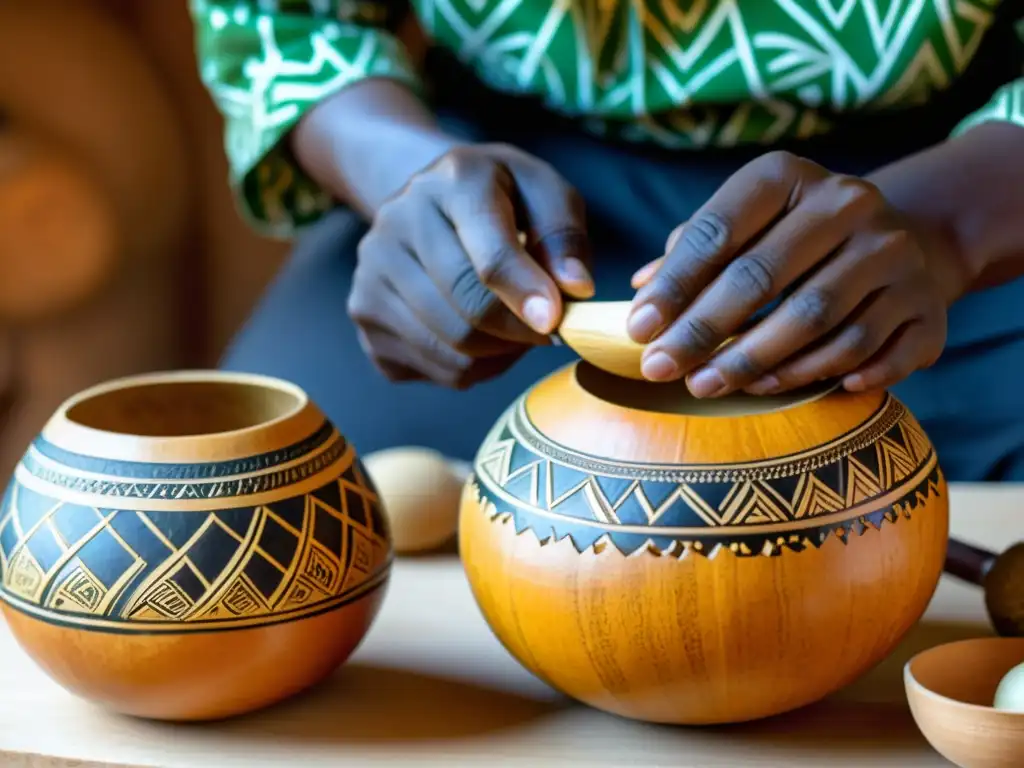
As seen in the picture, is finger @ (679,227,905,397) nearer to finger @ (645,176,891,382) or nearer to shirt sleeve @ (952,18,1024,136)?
finger @ (645,176,891,382)

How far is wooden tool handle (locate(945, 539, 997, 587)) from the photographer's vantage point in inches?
28.1

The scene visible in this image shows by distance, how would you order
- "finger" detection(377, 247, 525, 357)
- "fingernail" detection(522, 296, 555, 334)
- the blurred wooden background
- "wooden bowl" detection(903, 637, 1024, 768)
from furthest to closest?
the blurred wooden background
"finger" detection(377, 247, 525, 357)
"fingernail" detection(522, 296, 555, 334)
"wooden bowl" detection(903, 637, 1024, 768)

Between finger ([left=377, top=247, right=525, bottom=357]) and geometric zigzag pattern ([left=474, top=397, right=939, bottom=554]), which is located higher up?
geometric zigzag pattern ([left=474, top=397, right=939, bottom=554])

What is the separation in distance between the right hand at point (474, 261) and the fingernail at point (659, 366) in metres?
0.07

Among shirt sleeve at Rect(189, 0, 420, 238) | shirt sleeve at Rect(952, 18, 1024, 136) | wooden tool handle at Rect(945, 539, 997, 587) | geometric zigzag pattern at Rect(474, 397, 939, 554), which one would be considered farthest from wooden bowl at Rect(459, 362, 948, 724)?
shirt sleeve at Rect(189, 0, 420, 238)

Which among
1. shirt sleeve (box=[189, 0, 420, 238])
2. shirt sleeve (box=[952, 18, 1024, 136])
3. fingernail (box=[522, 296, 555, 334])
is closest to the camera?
fingernail (box=[522, 296, 555, 334])

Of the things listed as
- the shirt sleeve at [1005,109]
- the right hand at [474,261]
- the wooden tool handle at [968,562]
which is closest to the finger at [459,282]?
the right hand at [474,261]

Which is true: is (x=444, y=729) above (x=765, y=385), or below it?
below

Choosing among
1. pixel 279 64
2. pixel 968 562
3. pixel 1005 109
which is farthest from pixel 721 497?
pixel 279 64

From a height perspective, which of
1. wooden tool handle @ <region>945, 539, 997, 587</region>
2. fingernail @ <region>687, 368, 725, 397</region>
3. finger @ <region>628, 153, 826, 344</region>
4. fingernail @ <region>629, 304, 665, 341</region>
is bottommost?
wooden tool handle @ <region>945, 539, 997, 587</region>

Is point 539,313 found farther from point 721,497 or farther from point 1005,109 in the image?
point 1005,109

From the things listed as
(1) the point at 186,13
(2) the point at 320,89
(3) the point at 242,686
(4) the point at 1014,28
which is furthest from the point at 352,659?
(1) the point at 186,13

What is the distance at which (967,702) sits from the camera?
60 cm

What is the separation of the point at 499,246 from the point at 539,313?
0.05 meters
